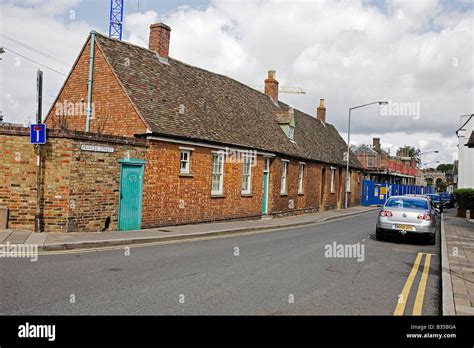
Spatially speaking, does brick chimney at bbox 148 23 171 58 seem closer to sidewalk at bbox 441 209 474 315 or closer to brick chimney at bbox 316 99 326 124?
sidewalk at bbox 441 209 474 315

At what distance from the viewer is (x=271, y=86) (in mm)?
30672

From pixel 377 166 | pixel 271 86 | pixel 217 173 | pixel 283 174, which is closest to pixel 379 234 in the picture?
pixel 217 173

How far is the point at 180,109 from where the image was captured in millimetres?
17891

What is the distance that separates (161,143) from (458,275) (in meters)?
10.2

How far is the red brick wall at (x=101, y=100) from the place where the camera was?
15.9 metres

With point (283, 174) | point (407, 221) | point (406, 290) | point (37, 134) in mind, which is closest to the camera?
point (406, 290)

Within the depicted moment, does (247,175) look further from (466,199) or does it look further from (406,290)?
(466,199)

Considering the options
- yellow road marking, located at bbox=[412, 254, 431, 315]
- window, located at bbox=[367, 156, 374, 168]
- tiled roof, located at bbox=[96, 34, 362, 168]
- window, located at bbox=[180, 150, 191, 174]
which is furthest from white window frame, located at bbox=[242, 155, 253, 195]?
window, located at bbox=[367, 156, 374, 168]

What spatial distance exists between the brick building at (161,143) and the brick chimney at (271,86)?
4.49m

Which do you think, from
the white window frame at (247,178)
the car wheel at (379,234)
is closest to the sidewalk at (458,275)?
the car wheel at (379,234)

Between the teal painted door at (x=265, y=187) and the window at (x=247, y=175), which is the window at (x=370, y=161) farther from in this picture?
the window at (x=247, y=175)

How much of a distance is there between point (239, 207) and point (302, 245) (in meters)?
7.47
